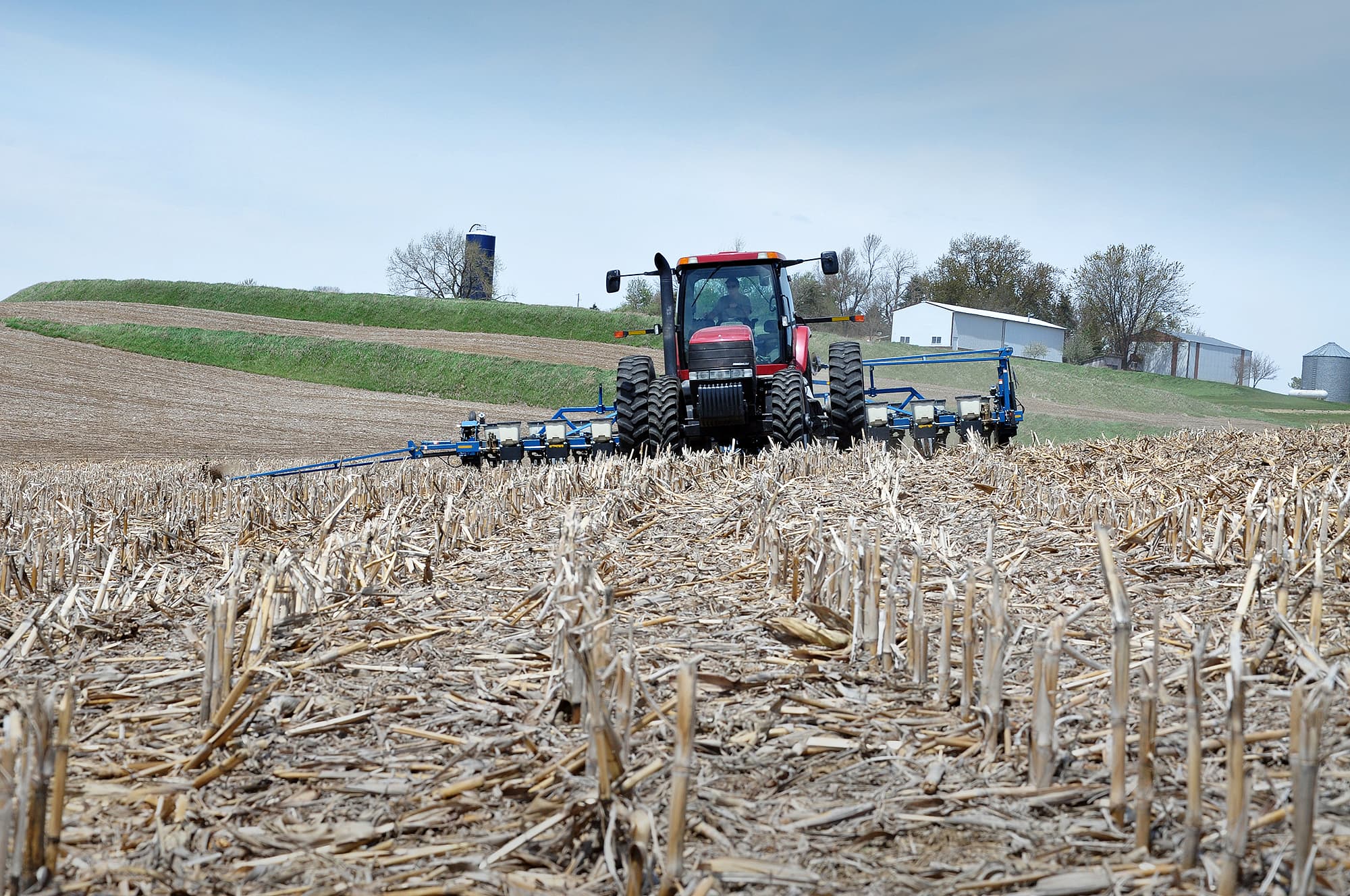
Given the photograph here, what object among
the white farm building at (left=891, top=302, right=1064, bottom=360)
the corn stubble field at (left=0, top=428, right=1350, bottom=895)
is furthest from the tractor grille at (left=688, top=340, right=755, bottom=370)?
the white farm building at (left=891, top=302, right=1064, bottom=360)

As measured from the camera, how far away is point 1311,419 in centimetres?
3225

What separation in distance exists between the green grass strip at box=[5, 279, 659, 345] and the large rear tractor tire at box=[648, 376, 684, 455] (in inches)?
1396

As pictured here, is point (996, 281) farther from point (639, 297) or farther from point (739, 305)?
point (739, 305)

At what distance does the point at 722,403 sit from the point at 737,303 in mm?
1750

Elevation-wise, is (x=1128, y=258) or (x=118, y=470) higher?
(x=1128, y=258)

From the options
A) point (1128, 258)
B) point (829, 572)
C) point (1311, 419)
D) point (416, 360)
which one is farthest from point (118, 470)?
point (1128, 258)

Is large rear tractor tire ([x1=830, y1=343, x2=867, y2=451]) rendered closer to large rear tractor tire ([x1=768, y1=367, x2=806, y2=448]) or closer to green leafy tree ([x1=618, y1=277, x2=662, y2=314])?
large rear tractor tire ([x1=768, y1=367, x2=806, y2=448])

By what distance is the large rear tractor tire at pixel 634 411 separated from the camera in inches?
482

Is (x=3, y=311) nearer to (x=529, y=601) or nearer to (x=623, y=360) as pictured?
(x=623, y=360)

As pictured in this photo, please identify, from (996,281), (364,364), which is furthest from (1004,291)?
(364,364)

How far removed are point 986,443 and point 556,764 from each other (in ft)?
41.3

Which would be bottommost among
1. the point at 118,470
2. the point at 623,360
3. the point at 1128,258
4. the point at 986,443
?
the point at 118,470

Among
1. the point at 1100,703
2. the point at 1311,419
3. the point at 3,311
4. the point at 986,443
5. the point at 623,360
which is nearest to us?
the point at 1100,703

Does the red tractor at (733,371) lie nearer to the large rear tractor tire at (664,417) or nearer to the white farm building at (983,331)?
the large rear tractor tire at (664,417)
